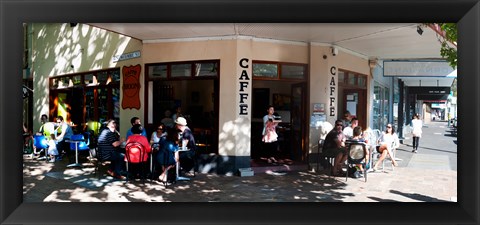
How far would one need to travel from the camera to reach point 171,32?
7.48 m

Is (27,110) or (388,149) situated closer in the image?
(388,149)

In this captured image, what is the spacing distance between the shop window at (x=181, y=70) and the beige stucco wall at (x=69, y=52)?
39.0 inches

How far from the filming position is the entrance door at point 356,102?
10.8 metres

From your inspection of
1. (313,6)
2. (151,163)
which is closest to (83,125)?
(151,163)

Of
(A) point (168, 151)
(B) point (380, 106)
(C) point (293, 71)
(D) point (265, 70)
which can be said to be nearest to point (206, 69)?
(D) point (265, 70)

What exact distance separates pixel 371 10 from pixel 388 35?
14.7ft

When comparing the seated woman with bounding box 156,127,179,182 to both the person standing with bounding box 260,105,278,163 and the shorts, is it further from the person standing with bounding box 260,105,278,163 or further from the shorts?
the shorts

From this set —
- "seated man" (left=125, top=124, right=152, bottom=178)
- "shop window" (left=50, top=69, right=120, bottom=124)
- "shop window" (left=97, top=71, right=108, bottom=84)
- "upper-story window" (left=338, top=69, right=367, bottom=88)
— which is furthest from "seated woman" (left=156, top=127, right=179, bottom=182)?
"upper-story window" (left=338, top=69, right=367, bottom=88)

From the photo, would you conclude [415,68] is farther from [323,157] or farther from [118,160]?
[118,160]

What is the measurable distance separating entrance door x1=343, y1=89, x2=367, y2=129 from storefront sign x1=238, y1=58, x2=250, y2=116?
14.4ft

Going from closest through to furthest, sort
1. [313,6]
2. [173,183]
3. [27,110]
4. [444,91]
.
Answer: [313,6], [173,183], [27,110], [444,91]

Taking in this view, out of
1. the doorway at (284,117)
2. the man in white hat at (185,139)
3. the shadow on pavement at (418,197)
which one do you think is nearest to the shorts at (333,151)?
the doorway at (284,117)
